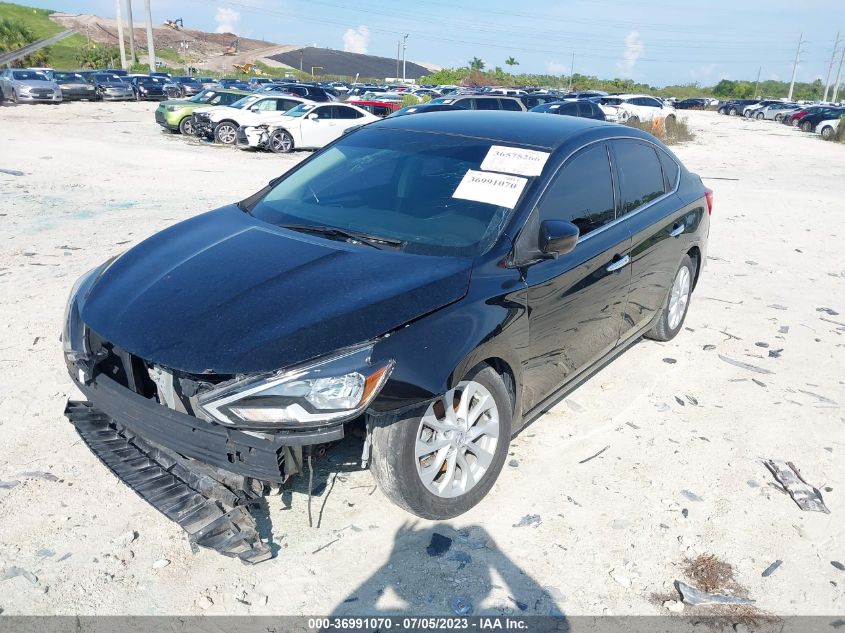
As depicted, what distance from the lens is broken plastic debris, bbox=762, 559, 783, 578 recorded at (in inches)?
119

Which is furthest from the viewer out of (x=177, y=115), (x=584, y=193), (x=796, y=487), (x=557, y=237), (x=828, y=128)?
(x=828, y=128)

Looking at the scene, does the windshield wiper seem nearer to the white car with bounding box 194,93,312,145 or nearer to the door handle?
the door handle

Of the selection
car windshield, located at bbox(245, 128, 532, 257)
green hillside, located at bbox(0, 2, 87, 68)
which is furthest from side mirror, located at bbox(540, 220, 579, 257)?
green hillside, located at bbox(0, 2, 87, 68)

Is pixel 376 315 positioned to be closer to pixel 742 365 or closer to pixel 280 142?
pixel 742 365

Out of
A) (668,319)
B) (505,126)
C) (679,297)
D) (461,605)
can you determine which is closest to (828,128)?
(679,297)

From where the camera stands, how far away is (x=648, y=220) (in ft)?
14.9

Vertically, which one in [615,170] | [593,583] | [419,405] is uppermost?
[615,170]

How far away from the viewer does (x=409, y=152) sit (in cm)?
405

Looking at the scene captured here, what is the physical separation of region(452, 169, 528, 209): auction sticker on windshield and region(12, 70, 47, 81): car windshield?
110 ft

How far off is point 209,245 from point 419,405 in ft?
5.06

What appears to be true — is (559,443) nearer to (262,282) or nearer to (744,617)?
(744,617)

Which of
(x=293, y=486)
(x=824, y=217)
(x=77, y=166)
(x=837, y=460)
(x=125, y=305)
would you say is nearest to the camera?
(x=125, y=305)

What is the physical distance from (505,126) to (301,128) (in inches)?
599

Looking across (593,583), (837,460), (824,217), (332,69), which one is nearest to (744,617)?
(593,583)
